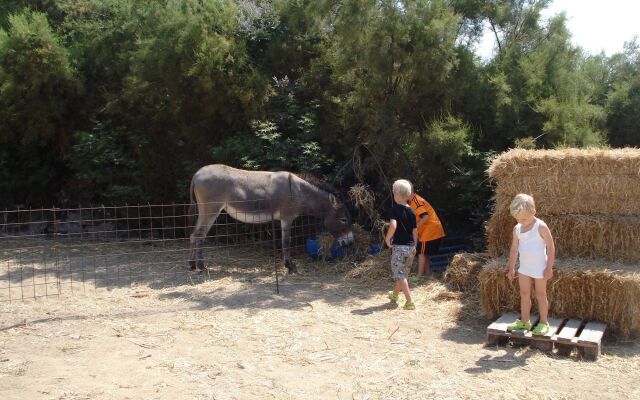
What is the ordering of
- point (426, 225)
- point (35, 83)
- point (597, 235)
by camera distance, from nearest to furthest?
point (597, 235) → point (426, 225) → point (35, 83)

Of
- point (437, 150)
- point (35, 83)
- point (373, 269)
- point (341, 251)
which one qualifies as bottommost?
point (373, 269)

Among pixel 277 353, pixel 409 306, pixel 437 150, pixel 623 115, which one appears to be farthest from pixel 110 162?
pixel 623 115

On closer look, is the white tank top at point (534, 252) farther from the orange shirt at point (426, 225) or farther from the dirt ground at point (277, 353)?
the orange shirt at point (426, 225)

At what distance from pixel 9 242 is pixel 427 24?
8.83 metres

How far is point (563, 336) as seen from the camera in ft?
15.8

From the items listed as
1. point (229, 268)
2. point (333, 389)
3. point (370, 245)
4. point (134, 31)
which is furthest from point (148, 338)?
point (134, 31)

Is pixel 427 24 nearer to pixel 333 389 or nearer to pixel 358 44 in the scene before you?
pixel 358 44

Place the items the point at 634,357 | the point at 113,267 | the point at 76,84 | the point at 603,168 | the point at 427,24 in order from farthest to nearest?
1. the point at 76,84
2. the point at 113,267
3. the point at 427,24
4. the point at 603,168
5. the point at 634,357

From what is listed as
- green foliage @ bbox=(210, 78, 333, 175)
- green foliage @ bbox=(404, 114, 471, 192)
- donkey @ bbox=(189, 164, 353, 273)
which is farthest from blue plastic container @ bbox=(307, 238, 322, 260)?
green foliage @ bbox=(404, 114, 471, 192)

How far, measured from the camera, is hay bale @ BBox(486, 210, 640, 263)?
5.75 metres

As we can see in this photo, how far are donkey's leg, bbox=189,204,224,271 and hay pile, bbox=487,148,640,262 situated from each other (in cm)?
423

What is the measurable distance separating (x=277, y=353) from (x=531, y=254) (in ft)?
7.92

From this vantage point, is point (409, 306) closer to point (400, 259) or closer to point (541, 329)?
point (400, 259)

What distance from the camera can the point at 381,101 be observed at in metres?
8.82
